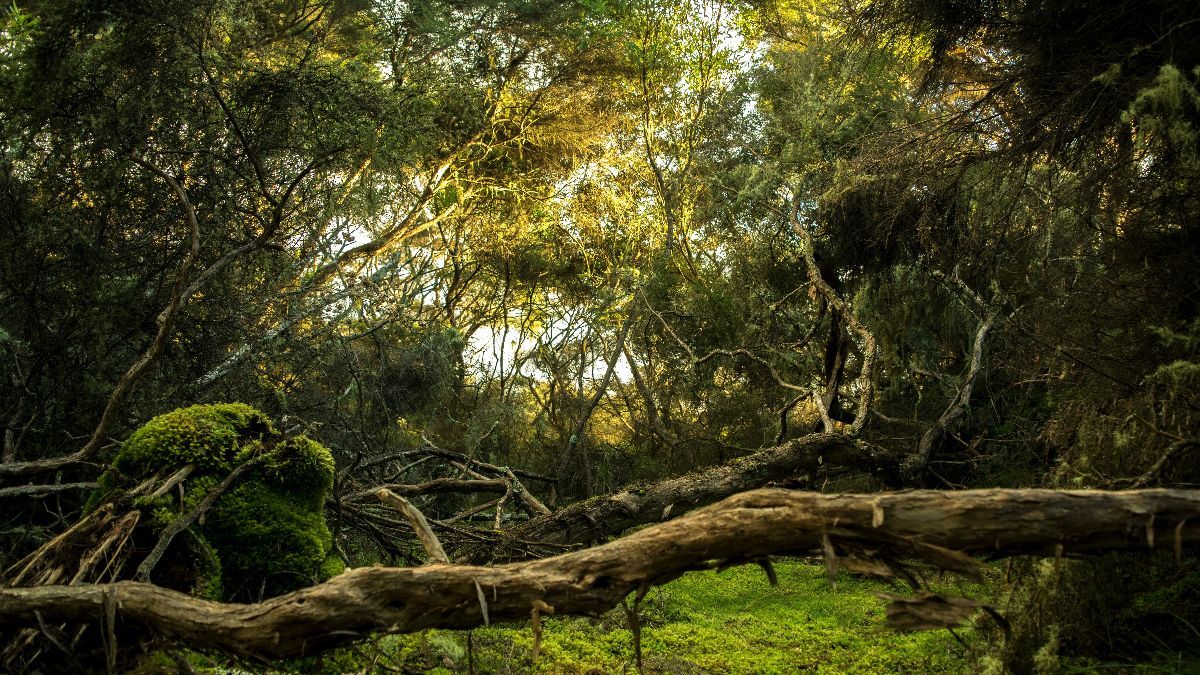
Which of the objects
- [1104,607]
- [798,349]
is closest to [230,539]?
[1104,607]

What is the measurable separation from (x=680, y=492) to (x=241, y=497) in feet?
10.6

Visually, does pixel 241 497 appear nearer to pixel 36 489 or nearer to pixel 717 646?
pixel 36 489

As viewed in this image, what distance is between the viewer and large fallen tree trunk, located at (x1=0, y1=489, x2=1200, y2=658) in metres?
2.55

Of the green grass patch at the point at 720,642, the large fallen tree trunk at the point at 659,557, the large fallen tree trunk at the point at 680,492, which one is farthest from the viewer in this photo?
the large fallen tree trunk at the point at 680,492

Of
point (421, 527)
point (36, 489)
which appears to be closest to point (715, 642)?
point (421, 527)

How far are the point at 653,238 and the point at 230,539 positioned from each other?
33.2 ft

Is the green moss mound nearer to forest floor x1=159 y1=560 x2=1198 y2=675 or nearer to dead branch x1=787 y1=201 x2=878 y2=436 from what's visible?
forest floor x1=159 y1=560 x2=1198 y2=675

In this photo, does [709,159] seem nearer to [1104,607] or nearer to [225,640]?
[1104,607]

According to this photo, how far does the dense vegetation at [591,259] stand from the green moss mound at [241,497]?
0.8 inches

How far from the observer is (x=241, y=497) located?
13.5 feet

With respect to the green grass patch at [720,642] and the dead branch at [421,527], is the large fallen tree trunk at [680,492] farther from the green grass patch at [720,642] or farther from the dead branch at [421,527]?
the dead branch at [421,527]

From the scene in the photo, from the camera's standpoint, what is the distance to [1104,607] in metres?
3.69

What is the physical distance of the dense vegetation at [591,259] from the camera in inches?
161

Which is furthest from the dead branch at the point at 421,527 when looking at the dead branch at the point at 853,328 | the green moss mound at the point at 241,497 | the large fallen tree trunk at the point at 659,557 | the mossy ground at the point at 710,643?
the dead branch at the point at 853,328
